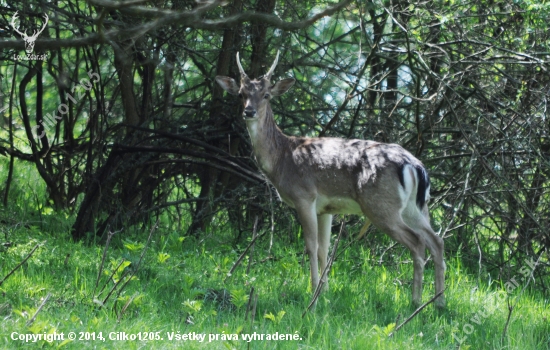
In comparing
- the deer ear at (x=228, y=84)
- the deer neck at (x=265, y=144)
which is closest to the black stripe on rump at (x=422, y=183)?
the deer neck at (x=265, y=144)

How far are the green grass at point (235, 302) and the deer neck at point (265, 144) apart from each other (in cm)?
88

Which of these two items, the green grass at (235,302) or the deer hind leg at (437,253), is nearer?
the green grass at (235,302)

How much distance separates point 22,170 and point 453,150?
20.3ft

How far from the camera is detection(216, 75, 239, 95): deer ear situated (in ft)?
25.4

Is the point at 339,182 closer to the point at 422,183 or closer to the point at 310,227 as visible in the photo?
the point at 310,227

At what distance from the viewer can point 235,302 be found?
5.23 meters

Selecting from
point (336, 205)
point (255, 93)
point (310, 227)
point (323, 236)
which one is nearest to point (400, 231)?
point (336, 205)

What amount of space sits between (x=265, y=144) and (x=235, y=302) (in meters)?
2.51

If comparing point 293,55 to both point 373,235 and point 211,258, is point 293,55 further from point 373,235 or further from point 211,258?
point 211,258

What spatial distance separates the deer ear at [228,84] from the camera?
7742 millimetres

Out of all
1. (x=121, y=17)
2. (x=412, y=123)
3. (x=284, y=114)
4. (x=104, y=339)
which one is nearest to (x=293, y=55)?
(x=284, y=114)

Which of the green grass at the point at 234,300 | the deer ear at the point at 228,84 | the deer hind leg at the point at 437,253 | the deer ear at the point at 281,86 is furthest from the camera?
the deer ear at the point at 228,84

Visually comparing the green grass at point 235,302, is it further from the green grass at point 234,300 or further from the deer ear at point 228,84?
the deer ear at point 228,84

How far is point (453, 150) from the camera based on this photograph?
881cm
